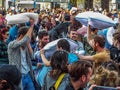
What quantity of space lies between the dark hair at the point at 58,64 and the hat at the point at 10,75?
1.85m

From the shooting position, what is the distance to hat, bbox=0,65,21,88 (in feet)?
12.6

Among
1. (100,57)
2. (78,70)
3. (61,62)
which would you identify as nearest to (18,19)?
(100,57)

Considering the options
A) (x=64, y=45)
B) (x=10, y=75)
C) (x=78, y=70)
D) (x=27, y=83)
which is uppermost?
(x=10, y=75)

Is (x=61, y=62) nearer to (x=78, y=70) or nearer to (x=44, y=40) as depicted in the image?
(x=78, y=70)

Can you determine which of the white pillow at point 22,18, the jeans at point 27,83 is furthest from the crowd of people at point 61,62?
the white pillow at point 22,18

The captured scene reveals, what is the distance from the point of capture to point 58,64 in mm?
5844

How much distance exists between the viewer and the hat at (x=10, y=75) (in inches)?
151

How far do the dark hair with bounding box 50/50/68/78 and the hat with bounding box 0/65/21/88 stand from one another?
1855 mm

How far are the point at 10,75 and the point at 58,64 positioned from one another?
79.6 inches

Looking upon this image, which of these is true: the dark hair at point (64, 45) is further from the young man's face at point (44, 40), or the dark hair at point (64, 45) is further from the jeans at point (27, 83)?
the young man's face at point (44, 40)

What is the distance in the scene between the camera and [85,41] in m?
9.78

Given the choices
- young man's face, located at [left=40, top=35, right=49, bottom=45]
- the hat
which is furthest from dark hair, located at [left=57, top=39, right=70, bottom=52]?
the hat

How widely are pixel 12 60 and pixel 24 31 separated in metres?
0.58

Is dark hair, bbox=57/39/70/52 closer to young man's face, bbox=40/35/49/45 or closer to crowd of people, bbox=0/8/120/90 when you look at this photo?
crowd of people, bbox=0/8/120/90
